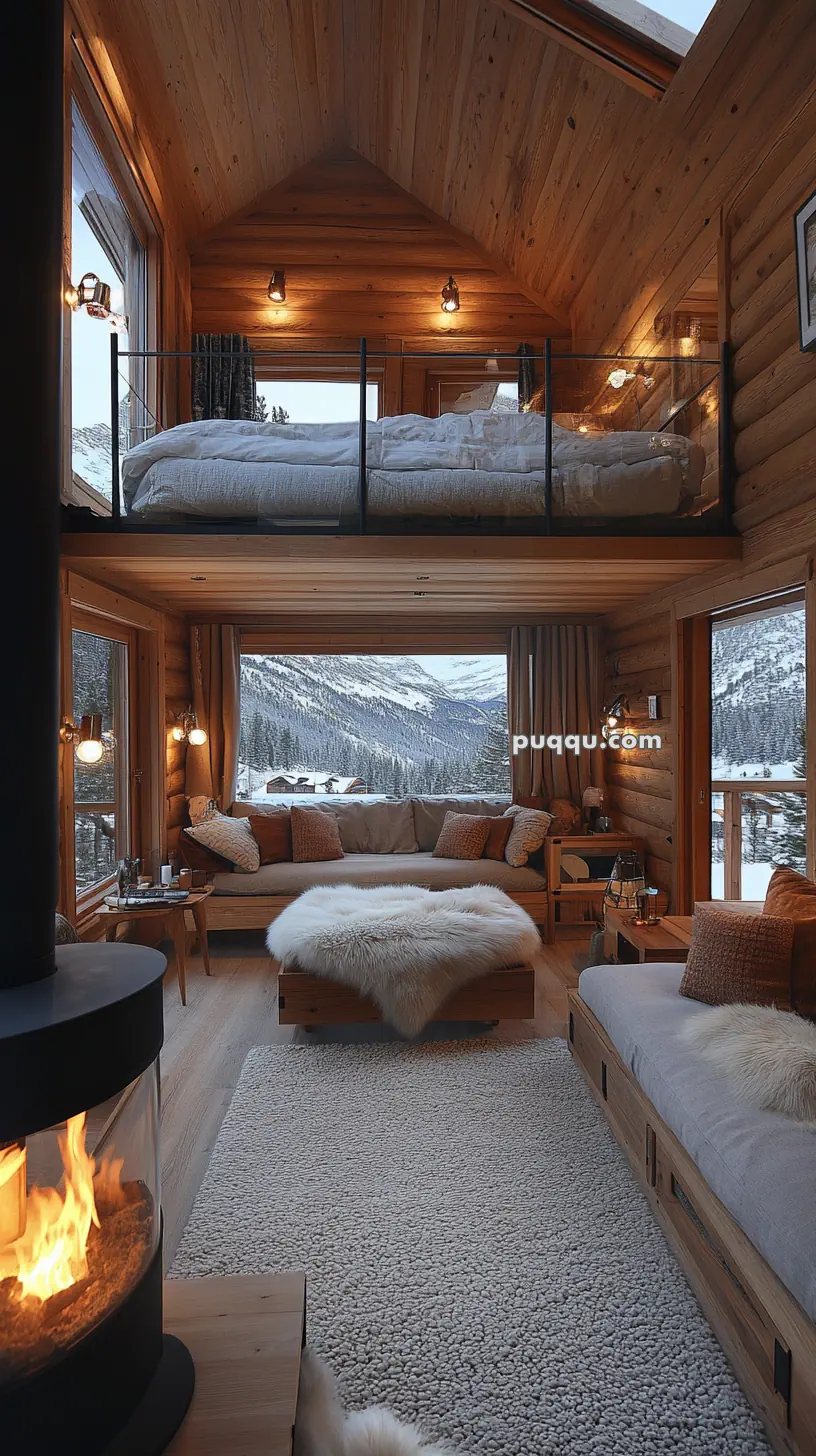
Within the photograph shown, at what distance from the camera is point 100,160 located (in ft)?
13.8

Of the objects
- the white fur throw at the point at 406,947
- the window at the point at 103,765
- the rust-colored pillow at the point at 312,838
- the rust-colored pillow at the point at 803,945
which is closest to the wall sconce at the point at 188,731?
the window at the point at 103,765

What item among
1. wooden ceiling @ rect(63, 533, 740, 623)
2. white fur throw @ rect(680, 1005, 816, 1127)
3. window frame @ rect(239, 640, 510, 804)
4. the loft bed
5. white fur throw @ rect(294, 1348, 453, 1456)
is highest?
the loft bed

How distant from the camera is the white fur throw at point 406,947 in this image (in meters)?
3.39

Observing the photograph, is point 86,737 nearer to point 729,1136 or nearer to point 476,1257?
point 476,1257

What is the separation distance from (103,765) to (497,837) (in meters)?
2.59

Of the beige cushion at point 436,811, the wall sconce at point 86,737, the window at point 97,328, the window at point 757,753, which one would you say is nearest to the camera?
the wall sconce at point 86,737

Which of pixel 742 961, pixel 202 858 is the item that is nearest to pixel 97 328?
pixel 202 858

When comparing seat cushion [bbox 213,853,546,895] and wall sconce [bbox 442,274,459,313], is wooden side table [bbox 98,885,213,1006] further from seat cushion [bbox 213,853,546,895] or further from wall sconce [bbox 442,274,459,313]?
wall sconce [bbox 442,274,459,313]

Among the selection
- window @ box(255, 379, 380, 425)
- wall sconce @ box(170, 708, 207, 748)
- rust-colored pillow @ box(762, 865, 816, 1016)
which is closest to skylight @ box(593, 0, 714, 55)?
window @ box(255, 379, 380, 425)

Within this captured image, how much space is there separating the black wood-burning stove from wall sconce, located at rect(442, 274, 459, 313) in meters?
4.99

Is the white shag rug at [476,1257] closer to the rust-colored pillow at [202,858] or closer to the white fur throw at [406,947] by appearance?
the white fur throw at [406,947]

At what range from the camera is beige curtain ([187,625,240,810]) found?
6.09 metres

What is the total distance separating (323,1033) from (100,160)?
453 centimetres

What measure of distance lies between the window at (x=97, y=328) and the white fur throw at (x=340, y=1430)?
12.1 ft
